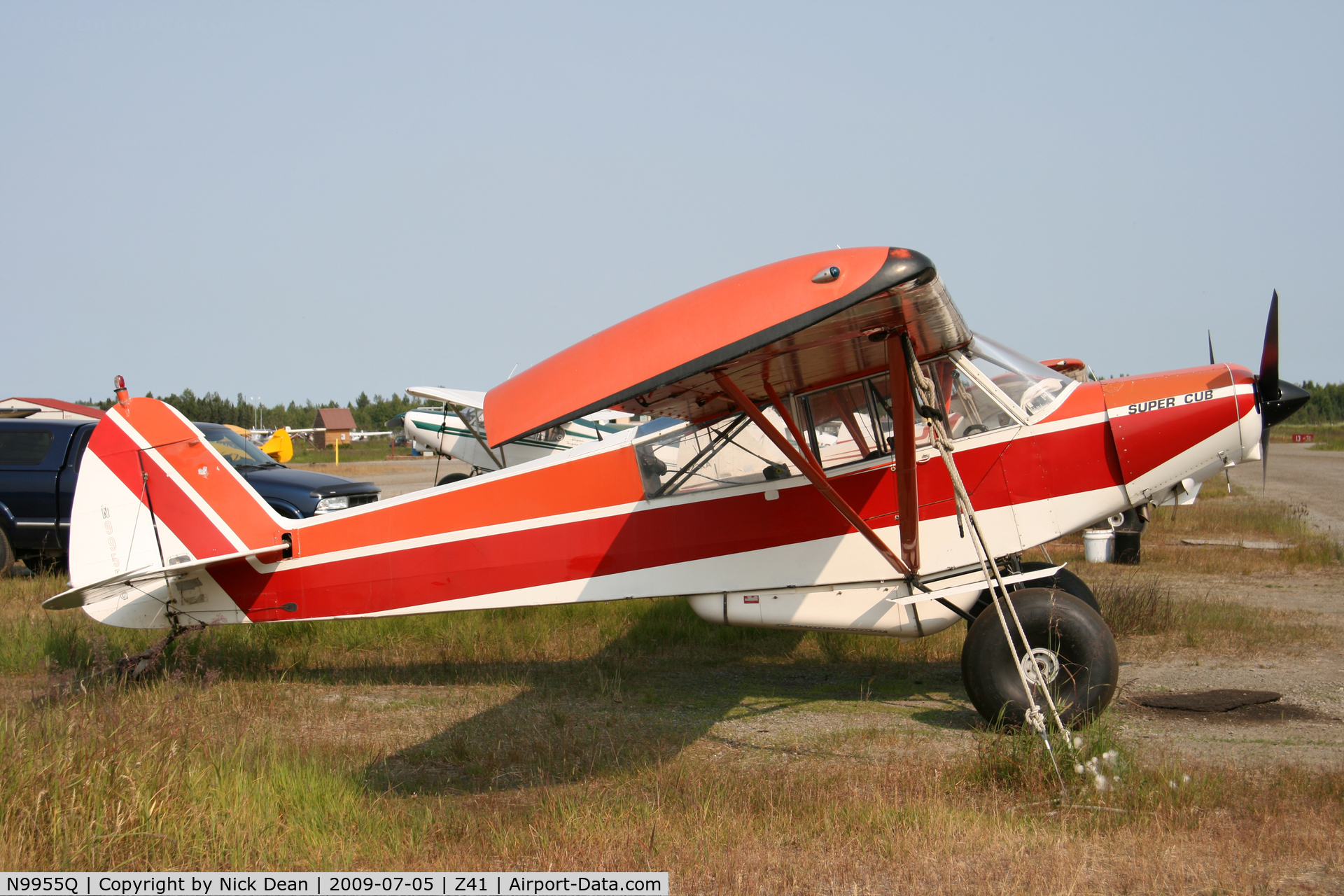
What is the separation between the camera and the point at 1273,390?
5.75m

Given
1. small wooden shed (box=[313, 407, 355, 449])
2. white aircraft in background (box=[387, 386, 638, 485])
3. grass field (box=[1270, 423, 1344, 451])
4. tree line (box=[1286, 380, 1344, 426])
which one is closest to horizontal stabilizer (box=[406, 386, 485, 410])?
white aircraft in background (box=[387, 386, 638, 485])

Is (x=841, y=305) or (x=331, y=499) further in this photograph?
(x=331, y=499)

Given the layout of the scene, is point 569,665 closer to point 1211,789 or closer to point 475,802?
point 475,802

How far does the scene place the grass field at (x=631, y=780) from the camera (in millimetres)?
3502

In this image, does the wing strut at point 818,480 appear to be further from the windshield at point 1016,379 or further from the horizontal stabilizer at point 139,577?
the horizontal stabilizer at point 139,577

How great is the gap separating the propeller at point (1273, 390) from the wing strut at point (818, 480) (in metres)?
2.57

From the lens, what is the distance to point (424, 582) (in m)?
6.68

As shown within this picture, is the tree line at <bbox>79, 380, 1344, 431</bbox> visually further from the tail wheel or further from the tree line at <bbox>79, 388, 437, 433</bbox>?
the tail wheel

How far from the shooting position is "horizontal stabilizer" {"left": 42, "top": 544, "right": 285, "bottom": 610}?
6.35 m

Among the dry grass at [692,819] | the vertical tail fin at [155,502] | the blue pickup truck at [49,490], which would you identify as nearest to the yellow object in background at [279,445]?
the blue pickup truck at [49,490]

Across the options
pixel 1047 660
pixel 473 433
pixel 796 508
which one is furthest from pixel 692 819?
pixel 473 433

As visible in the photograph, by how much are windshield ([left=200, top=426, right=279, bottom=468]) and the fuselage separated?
5.54m

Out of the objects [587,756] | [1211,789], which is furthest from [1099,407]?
[587,756]

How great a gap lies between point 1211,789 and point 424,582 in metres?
5.11
